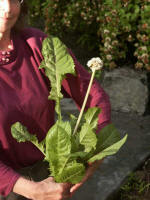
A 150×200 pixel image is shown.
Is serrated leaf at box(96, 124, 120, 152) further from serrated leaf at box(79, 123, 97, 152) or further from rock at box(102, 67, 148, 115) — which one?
rock at box(102, 67, 148, 115)

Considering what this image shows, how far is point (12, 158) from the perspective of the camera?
168 centimetres

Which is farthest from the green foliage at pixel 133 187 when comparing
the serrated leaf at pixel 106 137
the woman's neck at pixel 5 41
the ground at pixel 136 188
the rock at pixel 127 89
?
the woman's neck at pixel 5 41

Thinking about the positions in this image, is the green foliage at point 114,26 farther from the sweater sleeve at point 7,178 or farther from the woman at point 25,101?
the sweater sleeve at point 7,178

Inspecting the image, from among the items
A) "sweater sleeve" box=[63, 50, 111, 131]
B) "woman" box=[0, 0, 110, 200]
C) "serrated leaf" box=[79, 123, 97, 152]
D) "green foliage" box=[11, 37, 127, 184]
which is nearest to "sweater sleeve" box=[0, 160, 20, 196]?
"woman" box=[0, 0, 110, 200]

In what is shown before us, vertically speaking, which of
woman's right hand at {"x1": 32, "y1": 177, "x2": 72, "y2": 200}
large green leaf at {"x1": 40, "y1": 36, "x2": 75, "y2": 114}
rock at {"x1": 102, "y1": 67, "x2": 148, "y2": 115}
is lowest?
rock at {"x1": 102, "y1": 67, "x2": 148, "y2": 115}

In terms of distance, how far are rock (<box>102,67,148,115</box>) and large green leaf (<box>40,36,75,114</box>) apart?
2691mm

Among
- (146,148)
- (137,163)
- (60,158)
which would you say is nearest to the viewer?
(60,158)

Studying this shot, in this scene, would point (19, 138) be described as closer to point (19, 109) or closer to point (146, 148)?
point (19, 109)

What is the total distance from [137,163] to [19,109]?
6.41ft

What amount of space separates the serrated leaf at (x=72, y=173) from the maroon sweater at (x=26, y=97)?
183 millimetres

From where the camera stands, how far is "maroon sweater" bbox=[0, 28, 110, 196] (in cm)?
156

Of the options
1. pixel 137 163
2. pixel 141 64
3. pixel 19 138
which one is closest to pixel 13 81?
pixel 19 138

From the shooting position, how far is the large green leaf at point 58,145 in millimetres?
1342

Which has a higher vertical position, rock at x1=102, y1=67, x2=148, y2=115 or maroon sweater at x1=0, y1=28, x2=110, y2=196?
maroon sweater at x1=0, y1=28, x2=110, y2=196
